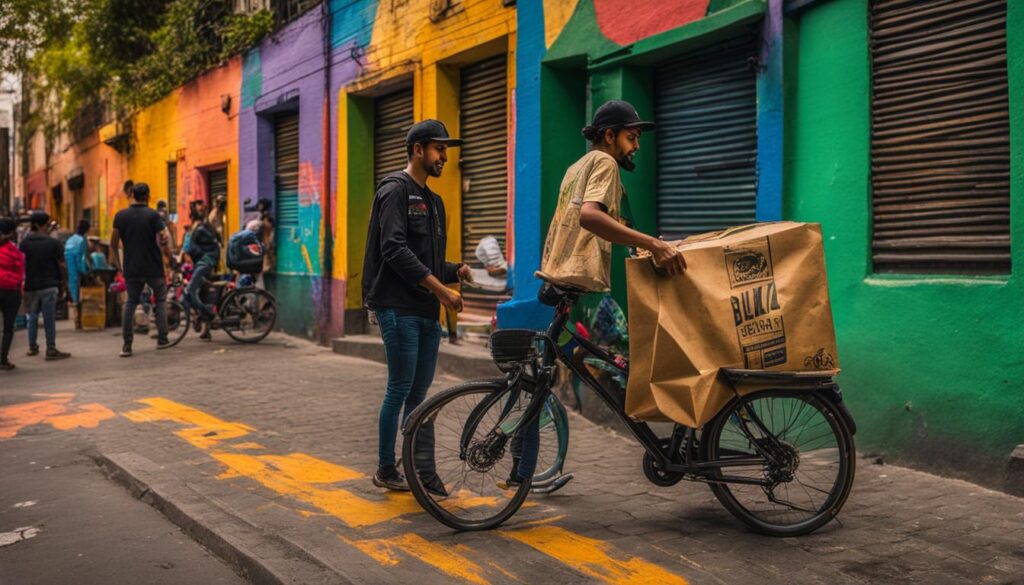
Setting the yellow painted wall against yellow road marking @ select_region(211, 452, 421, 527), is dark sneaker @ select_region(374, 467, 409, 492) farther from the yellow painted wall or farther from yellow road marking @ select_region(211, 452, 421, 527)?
the yellow painted wall

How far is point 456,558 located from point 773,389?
5.08 ft

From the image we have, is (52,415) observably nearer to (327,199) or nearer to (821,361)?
(327,199)

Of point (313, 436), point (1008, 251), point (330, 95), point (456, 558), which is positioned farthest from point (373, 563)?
point (330, 95)

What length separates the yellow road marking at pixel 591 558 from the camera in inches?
149

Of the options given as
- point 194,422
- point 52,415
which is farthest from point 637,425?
point 52,415

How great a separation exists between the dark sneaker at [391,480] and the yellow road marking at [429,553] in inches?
30.2

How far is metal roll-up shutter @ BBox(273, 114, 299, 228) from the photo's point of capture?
14555mm

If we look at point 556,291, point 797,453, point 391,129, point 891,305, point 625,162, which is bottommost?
point 797,453

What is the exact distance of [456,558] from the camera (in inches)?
160

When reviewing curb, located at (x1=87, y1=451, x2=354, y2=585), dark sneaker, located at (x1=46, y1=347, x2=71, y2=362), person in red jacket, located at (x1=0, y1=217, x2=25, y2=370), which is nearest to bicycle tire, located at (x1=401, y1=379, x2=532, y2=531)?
curb, located at (x1=87, y1=451, x2=354, y2=585)

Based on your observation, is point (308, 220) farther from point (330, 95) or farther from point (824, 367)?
point (824, 367)

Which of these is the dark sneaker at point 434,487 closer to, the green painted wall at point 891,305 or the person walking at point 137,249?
the green painted wall at point 891,305

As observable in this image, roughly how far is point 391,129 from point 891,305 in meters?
7.79

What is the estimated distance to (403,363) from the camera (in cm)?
495
